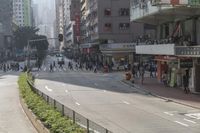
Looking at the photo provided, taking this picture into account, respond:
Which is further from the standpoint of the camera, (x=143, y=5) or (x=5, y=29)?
(x=5, y=29)

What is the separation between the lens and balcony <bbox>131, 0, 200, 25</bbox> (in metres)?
34.9

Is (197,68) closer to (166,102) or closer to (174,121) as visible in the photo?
(166,102)

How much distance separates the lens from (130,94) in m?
41.1

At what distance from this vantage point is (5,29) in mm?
166875

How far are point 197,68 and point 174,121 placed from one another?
52.5 ft

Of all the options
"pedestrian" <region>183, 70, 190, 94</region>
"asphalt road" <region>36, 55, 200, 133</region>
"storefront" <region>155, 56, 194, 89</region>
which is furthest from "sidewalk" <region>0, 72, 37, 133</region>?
"storefront" <region>155, 56, 194, 89</region>

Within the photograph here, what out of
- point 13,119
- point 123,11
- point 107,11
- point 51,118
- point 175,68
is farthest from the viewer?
point 107,11

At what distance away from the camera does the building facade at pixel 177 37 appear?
37.5 m

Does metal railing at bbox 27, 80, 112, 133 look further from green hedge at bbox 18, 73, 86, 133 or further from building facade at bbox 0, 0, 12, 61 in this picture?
building facade at bbox 0, 0, 12, 61

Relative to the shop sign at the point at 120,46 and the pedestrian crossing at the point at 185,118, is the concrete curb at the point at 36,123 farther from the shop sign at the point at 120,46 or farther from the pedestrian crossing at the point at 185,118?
the shop sign at the point at 120,46

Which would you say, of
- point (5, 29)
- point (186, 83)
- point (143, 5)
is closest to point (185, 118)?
point (186, 83)

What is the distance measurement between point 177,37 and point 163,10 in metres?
3.96

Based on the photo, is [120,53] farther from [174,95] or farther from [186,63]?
[174,95]

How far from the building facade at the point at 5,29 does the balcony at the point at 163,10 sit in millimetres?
110754
